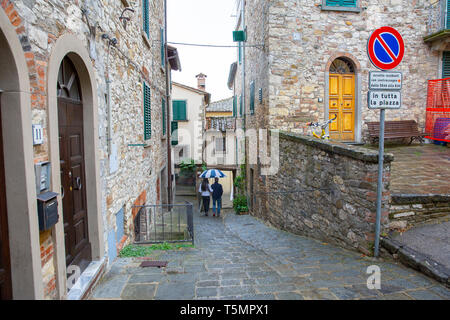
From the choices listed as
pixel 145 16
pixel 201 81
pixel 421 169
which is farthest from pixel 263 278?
pixel 201 81

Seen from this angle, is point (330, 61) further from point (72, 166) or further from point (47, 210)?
point (47, 210)

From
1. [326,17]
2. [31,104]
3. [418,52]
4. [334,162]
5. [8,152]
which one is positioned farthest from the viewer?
[418,52]

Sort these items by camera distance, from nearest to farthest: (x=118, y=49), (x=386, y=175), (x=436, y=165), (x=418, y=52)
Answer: (x=386, y=175), (x=118, y=49), (x=436, y=165), (x=418, y=52)

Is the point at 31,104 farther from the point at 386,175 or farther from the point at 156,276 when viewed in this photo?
the point at 386,175

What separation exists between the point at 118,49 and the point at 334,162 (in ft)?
12.8

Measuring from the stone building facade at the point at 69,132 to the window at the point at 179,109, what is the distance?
15480mm

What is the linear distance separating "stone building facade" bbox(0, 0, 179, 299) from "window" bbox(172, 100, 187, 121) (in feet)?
50.8

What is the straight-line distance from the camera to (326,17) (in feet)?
29.6

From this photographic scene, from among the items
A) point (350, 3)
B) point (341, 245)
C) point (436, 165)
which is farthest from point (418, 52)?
point (341, 245)

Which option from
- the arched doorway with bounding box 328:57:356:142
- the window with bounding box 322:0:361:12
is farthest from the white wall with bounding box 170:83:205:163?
the window with bounding box 322:0:361:12

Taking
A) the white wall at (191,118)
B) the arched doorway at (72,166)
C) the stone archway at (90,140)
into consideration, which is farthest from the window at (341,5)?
the white wall at (191,118)

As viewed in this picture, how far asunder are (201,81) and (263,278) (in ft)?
84.3

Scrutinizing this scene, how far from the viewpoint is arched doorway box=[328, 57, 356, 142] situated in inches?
369

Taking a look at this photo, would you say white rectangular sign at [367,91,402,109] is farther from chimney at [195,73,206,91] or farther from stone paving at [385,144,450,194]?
chimney at [195,73,206,91]
